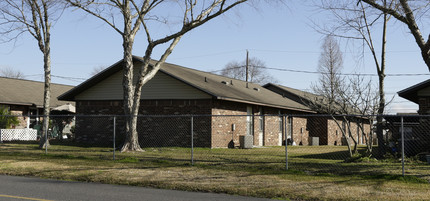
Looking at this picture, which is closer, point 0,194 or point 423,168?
point 0,194

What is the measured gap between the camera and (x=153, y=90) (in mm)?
24062

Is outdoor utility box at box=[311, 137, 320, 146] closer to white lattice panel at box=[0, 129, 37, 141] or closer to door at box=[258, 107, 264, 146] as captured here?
door at box=[258, 107, 264, 146]

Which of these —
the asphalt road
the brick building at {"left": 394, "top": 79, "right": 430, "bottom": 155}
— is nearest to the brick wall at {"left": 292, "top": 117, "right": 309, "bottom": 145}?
the brick building at {"left": 394, "top": 79, "right": 430, "bottom": 155}

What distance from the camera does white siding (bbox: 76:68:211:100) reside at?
23.2 metres

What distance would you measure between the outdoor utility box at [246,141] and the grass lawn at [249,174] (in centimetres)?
732

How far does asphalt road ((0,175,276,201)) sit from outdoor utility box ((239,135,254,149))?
43.6 feet

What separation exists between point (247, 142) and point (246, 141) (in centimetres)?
12

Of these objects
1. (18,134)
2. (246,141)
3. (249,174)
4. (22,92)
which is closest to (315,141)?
(246,141)

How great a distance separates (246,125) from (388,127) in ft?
28.4

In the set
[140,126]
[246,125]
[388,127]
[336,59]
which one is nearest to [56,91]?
[140,126]

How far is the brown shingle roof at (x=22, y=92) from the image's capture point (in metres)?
30.9

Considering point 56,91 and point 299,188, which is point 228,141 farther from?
point 56,91

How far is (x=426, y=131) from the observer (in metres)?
17.9

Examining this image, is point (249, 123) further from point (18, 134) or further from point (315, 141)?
point (18, 134)
